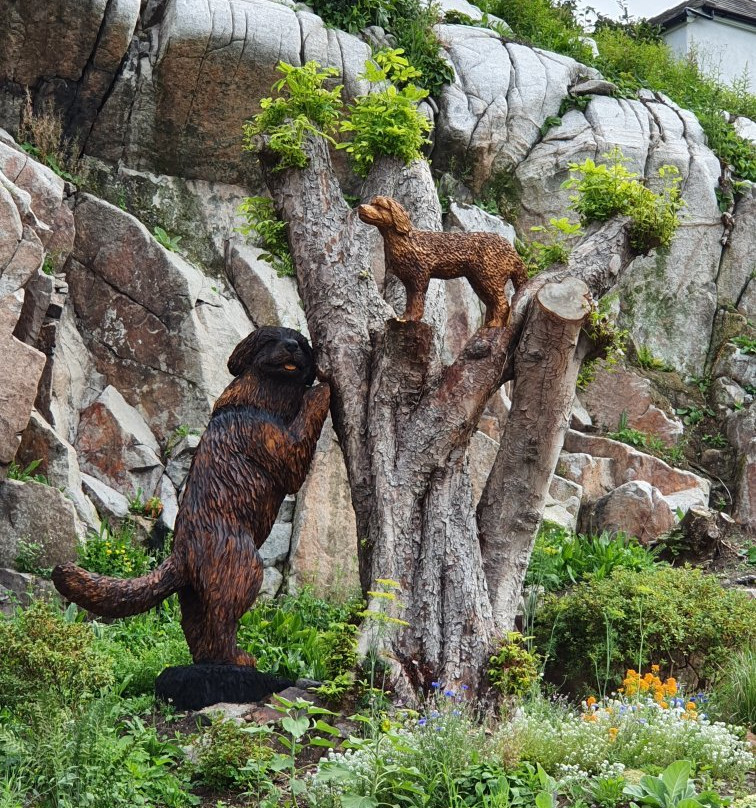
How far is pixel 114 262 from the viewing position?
1104 centimetres

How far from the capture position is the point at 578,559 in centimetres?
992

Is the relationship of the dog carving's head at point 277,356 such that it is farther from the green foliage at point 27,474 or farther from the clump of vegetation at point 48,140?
the clump of vegetation at point 48,140

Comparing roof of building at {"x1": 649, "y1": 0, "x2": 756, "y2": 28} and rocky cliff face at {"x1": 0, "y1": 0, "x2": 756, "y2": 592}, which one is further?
roof of building at {"x1": 649, "y1": 0, "x2": 756, "y2": 28}

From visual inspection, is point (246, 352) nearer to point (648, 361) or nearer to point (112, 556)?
point (112, 556)

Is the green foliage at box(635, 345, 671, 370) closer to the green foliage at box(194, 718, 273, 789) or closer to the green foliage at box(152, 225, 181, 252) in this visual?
the green foliage at box(152, 225, 181, 252)

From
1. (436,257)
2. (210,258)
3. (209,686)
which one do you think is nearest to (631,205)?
(436,257)

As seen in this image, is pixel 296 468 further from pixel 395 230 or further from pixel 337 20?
pixel 337 20

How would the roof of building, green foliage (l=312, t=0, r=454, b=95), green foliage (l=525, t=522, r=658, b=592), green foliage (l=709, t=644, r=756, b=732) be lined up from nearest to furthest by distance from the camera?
green foliage (l=709, t=644, r=756, b=732) < green foliage (l=525, t=522, r=658, b=592) < green foliage (l=312, t=0, r=454, b=95) < the roof of building

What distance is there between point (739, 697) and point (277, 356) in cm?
358

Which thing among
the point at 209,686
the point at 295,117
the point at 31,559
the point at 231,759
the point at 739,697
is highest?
the point at 295,117

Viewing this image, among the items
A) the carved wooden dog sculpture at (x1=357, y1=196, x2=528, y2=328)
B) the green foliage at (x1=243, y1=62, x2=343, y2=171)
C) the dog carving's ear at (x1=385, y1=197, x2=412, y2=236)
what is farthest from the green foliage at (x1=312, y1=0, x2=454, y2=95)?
the dog carving's ear at (x1=385, y1=197, x2=412, y2=236)

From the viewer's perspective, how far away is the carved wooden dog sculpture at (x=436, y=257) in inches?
239

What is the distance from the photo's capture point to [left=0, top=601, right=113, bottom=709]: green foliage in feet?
15.2

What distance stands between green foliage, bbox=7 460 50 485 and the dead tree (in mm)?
3749
